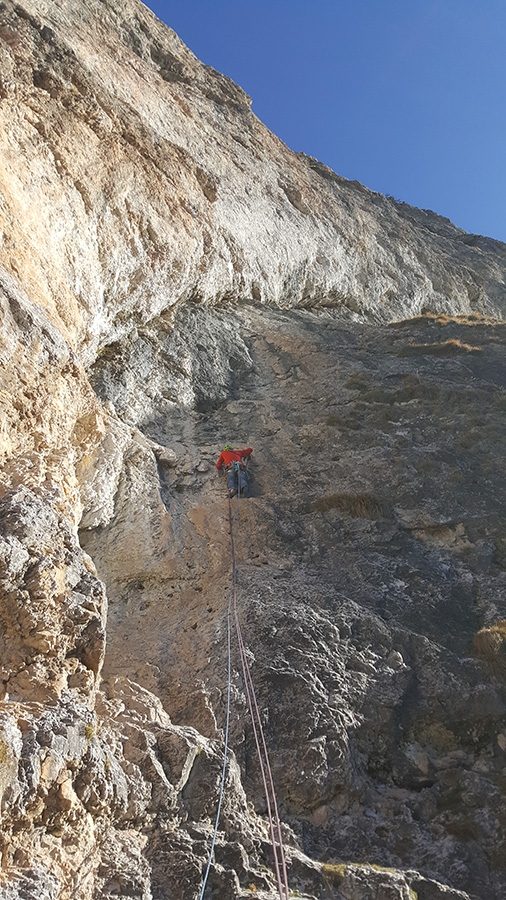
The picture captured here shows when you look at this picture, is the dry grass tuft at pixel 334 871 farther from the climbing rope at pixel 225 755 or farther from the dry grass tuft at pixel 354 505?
the dry grass tuft at pixel 354 505

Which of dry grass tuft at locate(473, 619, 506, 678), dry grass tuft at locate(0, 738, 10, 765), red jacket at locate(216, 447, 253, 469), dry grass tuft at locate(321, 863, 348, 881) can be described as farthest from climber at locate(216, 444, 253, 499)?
dry grass tuft at locate(0, 738, 10, 765)

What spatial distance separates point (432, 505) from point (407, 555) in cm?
139

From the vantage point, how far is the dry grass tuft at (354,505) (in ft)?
35.1

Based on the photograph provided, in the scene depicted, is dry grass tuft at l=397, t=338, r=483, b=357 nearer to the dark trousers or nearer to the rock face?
the rock face

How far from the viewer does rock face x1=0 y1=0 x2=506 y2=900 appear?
17.9 ft

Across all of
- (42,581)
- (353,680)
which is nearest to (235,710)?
(353,680)

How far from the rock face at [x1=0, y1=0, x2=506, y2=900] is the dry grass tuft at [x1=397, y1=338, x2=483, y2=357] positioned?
0.30 feet

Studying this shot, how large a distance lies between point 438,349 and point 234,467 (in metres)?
8.85

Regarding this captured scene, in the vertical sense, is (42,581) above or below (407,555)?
below

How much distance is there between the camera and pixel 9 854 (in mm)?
4285

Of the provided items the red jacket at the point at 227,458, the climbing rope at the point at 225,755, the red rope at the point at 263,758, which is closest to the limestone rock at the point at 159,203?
the red jacket at the point at 227,458

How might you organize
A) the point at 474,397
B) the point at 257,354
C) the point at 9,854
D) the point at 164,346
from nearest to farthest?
the point at 9,854
the point at 474,397
the point at 164,346
the point at 257,354

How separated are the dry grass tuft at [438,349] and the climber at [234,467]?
741cm

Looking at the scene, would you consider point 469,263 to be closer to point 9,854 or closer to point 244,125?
point 244,125
